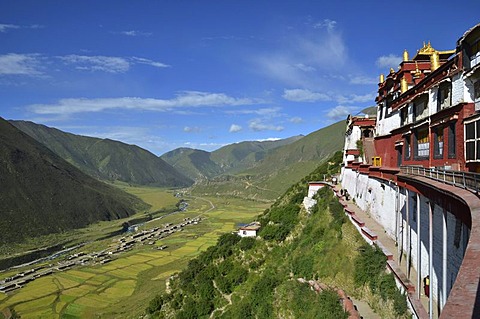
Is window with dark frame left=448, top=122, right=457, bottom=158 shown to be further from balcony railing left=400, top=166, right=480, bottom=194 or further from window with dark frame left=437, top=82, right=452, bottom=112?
window with dark frame left=437, top=82, right=452, bottom=112

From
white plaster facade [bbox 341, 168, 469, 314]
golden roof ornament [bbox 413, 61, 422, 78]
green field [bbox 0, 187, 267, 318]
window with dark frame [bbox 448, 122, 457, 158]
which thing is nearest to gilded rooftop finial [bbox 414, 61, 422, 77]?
golden roof ornament [bbox 413, 61, 422, 78]

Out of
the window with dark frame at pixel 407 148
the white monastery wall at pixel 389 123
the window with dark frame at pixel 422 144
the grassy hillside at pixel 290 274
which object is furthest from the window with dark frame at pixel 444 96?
the white monastery wall at pixel 389 123

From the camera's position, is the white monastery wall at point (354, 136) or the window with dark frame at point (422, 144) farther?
the white monastery wall at point (354, 136)

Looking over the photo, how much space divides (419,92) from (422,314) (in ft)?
39.2

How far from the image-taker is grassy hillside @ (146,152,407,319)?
56.4ft

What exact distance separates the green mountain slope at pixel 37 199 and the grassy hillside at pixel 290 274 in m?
91.1

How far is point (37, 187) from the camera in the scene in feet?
477

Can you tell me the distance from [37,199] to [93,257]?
2589 inches

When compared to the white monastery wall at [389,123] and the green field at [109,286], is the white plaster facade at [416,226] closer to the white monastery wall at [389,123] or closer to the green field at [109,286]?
the white monastery wall at [389,123]

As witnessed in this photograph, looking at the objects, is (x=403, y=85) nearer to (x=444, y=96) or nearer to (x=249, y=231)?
(x=444, y=96)

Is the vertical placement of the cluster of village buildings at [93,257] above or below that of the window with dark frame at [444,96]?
below

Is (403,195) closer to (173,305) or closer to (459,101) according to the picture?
(459,101)

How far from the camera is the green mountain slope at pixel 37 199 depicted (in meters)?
120

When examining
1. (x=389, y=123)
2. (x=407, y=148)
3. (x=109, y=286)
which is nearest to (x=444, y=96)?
(x=407, y=148)
